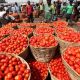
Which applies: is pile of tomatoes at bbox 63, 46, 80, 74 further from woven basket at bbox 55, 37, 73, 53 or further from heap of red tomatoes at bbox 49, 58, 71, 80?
woven basket at bbox 55, 37, 73, 53

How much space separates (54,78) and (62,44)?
4.44 ft

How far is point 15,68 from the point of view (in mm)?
3713

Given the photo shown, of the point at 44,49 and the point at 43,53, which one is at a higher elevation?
the point at 44,49

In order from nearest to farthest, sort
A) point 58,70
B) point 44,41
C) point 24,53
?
point 58,70, point 24,53, point 44,41

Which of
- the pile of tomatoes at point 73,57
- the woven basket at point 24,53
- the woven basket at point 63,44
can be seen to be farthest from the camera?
the woven basket at point 63,44

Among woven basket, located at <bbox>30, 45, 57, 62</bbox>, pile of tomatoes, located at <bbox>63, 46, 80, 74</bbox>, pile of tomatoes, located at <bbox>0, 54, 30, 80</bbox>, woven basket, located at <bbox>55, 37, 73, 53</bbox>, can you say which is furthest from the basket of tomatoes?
pile of tomatoes, located at <bbox>0, 54, 30, 80</bbox>

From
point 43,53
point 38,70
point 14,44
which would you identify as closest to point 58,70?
point 38,70

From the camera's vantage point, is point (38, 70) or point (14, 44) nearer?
point (38, 70)

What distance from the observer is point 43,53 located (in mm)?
4848

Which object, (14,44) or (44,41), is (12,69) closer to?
(14,44)

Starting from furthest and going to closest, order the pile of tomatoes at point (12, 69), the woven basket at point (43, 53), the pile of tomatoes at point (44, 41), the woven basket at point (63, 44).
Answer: the woven basket at point (63, 44) < the pile of tomatoes at point (44, 41) < the woven basket at point (43, 53) < the pile of tomatoes at point (12, 69)

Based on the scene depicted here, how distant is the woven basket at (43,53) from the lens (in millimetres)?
4824

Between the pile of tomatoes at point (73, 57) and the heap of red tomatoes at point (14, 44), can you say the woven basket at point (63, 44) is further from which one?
the heap of red tomatoes at point (14, 44)

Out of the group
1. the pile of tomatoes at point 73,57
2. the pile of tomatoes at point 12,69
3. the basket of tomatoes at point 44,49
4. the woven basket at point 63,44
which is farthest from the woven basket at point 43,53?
the pile of tomatoes at point 12,69
